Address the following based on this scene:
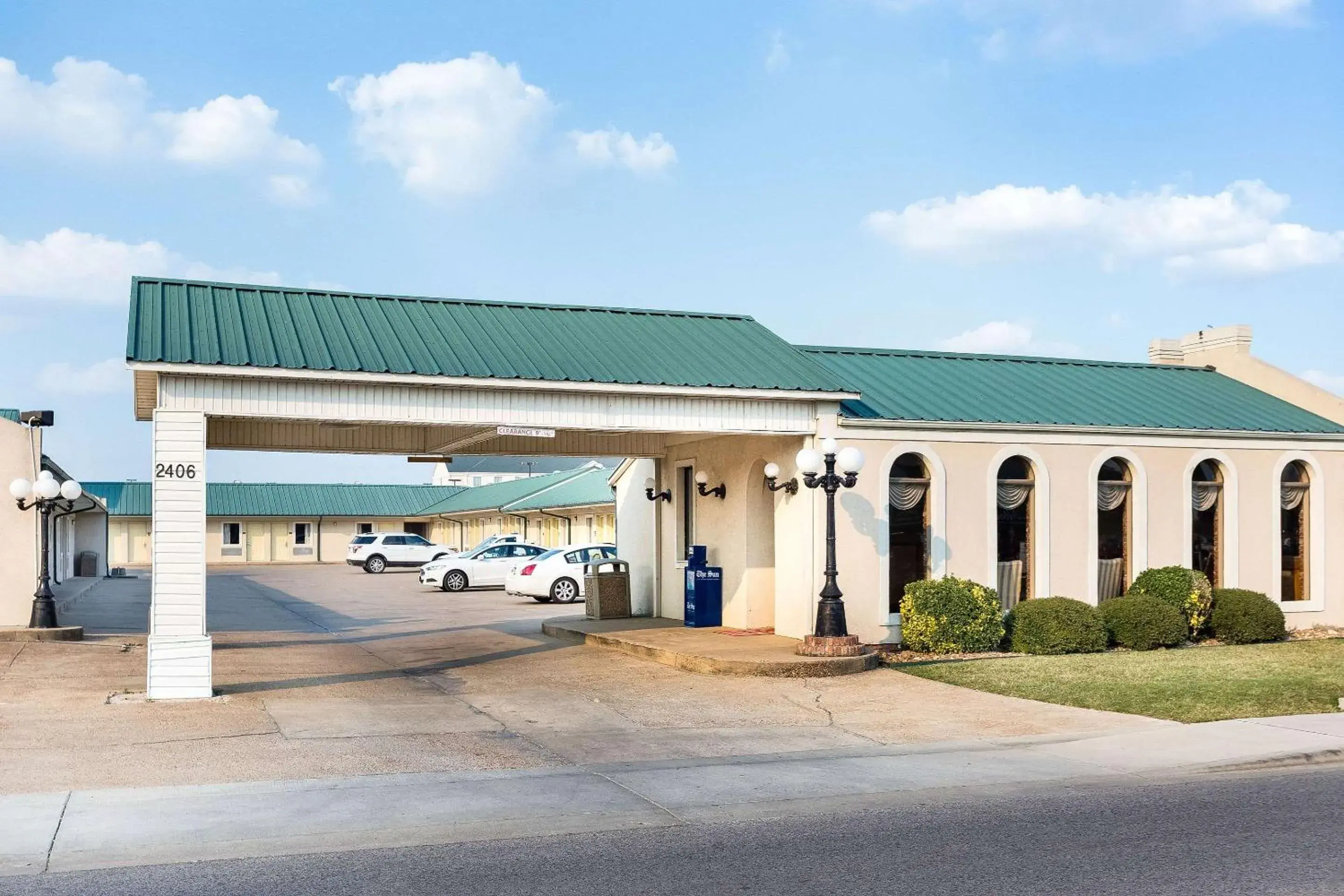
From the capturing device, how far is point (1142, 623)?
18406 millimetres

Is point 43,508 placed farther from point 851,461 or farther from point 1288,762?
point 1288,762

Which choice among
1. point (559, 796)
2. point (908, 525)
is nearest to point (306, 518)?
point (908, 525)

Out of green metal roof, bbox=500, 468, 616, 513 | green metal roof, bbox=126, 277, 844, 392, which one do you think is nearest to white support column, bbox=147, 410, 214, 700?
green metal roof, bbox=126, 277, 844, 392

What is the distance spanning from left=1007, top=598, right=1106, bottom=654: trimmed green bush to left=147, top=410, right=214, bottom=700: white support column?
1066cm

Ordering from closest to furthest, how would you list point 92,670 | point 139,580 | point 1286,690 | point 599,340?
point 1286,690, point 92,670, point 599,340, point 139,580

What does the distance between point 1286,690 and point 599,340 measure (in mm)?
9520

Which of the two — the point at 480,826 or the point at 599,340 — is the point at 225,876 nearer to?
the point at 480,826

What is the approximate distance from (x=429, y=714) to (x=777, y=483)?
682 cm

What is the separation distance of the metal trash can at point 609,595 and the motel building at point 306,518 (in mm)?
31570

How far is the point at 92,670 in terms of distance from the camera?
16.6 metres

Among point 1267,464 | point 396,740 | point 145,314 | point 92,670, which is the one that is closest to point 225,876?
point 396,740

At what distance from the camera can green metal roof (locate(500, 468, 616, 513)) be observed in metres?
41.2

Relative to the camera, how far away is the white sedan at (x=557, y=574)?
31359 mm

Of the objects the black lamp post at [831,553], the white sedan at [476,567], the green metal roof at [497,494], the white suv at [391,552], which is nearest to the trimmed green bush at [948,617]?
the black lamp post at [831,553]
